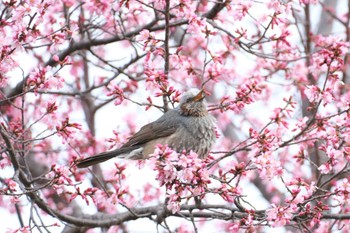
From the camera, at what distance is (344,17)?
8.39 metres

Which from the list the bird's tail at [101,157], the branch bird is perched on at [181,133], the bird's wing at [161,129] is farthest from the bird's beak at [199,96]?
the bird's tail at [101,157]

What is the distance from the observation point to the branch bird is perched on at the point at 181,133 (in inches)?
211

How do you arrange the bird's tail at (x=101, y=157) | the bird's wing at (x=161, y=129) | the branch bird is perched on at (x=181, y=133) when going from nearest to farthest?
the bird's tail at (x=101, y=157) → the branch bird is perched on at (x=181, y=133) → the bird's wing at (x=161, y=129)

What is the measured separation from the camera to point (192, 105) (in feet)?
18.3

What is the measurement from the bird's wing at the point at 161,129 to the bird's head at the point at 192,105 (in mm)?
84

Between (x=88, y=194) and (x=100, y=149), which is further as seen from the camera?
(x=100, y=149)

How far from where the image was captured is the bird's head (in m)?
5.56

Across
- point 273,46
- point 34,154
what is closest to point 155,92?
point 273,46

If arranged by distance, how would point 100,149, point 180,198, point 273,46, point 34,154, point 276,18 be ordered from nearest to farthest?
point 180,198
point 276,18
point 273,46
point 34,154
point 100,149

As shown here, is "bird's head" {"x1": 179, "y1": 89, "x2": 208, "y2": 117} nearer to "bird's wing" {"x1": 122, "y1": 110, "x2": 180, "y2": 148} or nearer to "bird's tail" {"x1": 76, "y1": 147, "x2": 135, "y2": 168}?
"bird's wing" {"x1": 122, "y1": 110, "x2": 180, "y2": 148}

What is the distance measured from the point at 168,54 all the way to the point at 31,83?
3.83 ft

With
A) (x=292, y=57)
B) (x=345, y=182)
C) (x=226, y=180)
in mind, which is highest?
(x=292, y=57)

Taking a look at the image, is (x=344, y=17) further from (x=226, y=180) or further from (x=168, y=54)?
(x=226, y=180)

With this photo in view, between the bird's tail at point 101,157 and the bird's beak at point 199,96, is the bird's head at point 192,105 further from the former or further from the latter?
the bird's tail at point 101,157
